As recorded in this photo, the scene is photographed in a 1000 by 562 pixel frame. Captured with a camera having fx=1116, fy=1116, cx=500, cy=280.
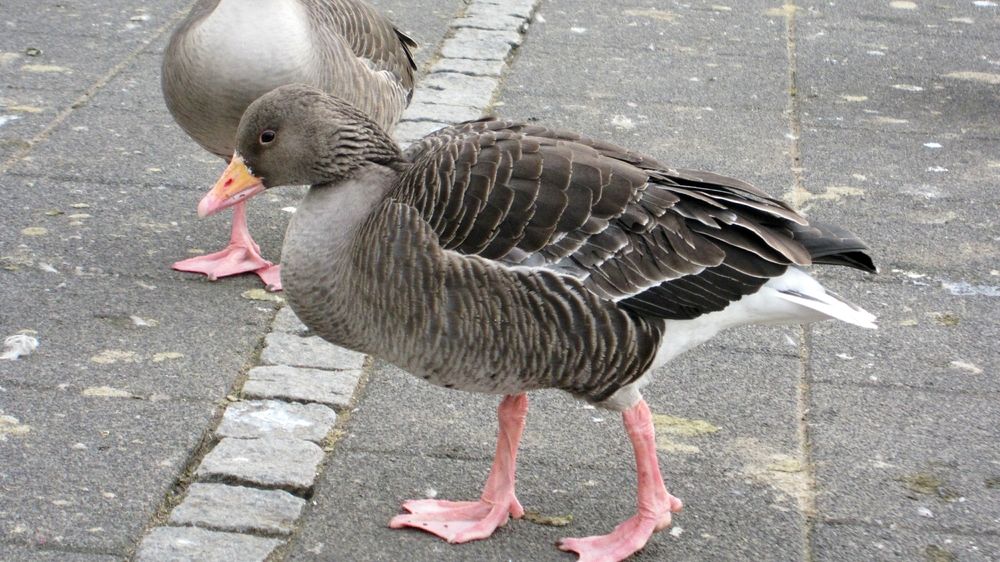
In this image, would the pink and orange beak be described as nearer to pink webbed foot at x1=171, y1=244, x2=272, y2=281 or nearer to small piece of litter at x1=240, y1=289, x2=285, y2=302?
small piece of litter at x1=240, y1=289, x2=285, y2=302

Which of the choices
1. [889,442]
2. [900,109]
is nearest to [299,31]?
[889,442]

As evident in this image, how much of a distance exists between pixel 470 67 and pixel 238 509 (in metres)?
4.61

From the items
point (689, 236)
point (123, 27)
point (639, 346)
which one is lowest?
point (123, 27)

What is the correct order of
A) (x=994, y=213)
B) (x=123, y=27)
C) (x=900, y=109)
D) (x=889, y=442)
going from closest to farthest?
(x=889, y=442), (x=994, y=213), (x=900, y=109), (x=123, y=27)

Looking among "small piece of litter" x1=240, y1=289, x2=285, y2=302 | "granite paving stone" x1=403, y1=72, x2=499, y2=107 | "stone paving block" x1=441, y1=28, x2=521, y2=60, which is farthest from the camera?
"stone paving block" x1=441, y1=28, x2=521, y2=60

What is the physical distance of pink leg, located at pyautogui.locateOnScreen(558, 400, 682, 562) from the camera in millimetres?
3414

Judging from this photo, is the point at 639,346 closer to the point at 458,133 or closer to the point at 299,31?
the point at 458,133

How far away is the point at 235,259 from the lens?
16.9ft

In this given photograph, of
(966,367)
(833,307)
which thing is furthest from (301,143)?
(966,367)

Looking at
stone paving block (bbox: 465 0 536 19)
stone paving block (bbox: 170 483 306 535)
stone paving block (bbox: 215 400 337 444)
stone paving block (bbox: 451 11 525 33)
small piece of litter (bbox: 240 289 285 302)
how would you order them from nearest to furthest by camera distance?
stone paving block (bbox: 170 483 306 535) < stone paving block (bbox: 215 400 337 444) < small piece of litter (bbox: 240 289 285 302) < stone paving block (bbox: 451 11 525 33) < stone paving block (bbox: 465 0 536 19)

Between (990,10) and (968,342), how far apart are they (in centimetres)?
581

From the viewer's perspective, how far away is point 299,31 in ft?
15.8

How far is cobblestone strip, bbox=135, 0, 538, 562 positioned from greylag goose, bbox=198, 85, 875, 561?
0.42 meters

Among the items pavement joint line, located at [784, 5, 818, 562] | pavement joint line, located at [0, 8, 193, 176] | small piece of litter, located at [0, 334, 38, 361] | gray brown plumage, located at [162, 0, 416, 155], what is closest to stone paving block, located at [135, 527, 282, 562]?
small piece of litter, located at [0, 334, 38, 361]
